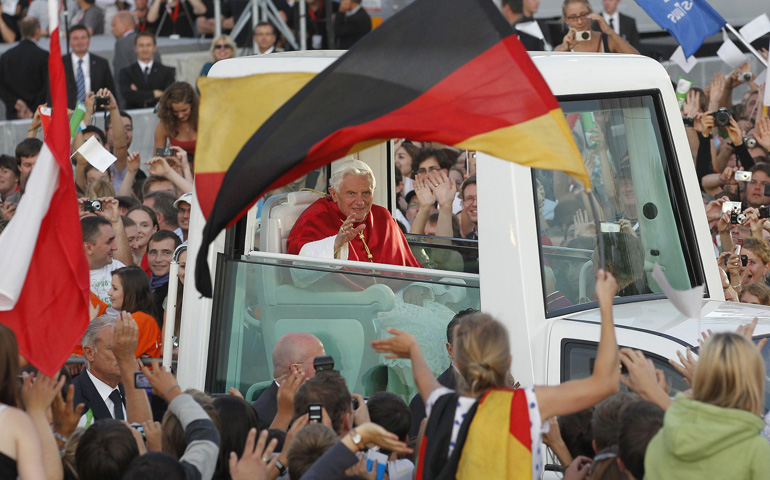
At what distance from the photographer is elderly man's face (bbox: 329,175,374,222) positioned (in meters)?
6.37

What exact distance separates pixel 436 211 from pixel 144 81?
520 cm

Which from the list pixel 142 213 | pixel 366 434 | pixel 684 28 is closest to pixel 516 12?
pixel 684 28

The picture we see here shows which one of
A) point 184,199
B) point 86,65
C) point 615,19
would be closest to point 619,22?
point 615,19

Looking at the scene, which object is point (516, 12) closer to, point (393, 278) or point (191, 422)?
point (393, 278)

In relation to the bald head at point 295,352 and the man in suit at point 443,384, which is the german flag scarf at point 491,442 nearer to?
the man in suit at point 443,384

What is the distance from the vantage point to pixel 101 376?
586cm

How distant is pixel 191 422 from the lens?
13.6 feet

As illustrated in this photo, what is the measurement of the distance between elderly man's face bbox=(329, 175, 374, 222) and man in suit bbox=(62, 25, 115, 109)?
6.93 m

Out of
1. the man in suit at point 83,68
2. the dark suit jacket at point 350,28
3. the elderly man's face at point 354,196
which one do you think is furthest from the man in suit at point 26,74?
the elderly man's face at point 354,196

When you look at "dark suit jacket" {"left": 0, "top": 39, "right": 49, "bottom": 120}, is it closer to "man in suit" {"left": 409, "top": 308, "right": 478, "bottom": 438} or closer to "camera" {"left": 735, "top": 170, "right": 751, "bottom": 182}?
"camera" {"left": 735, "top": 170, "right": 751, "bottom": 182}

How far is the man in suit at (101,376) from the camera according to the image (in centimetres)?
580

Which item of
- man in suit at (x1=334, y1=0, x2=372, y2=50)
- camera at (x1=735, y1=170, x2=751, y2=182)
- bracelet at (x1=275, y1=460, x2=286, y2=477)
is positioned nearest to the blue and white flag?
camera at (x1=735, y1=170, x2=751, y2=182)

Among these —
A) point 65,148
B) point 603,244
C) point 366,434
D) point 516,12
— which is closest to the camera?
point 366,434

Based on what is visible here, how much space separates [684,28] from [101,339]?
5570mm
